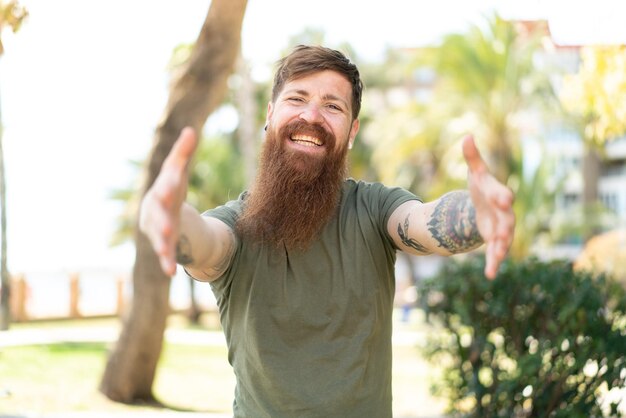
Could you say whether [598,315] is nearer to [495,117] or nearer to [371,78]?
[495,117]

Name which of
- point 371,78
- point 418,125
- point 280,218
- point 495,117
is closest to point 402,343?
point 495,117

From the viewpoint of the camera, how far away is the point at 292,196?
9.37ft

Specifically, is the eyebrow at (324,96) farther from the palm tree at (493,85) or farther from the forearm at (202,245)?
the palm tree at (493,85)

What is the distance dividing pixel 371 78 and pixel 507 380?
4398cm

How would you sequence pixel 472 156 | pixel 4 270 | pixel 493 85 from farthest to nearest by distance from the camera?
pixel 493 85 < pixel 4 270 < pixel 472 156

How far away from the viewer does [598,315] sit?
5648mm

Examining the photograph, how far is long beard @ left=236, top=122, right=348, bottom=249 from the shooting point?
108 inches

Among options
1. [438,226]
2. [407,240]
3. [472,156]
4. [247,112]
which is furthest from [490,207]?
[247,112]

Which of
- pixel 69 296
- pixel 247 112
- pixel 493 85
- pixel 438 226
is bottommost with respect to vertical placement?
pixel 69 296

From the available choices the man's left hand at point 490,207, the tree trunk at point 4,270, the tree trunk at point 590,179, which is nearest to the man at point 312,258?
the man's left hand at point 490,207

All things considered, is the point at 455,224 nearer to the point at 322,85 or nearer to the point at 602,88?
the point at 322,85

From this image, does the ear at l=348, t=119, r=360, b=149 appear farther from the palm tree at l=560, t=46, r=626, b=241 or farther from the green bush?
the palm tree at l=560, t=46, r=626, b=241

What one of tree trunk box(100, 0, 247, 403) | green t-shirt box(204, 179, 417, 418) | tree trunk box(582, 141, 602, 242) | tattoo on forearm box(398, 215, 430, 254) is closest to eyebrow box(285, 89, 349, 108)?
green t-shirt box(204, 179, 417, 418)

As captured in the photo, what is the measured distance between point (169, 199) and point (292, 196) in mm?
947
